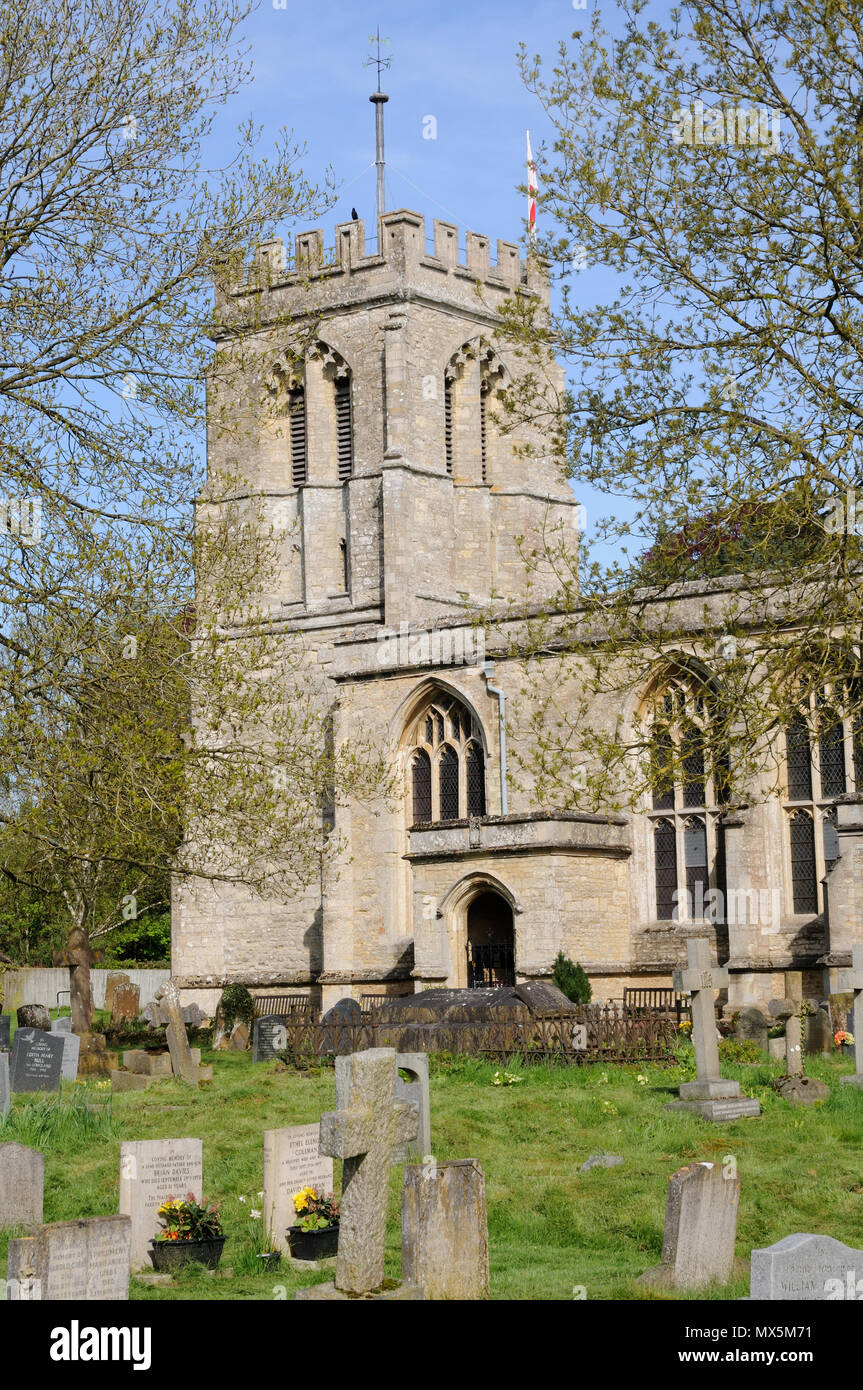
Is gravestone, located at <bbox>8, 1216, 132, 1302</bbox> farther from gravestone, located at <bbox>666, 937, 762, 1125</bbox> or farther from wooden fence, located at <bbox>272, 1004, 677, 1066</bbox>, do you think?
wooden fence, located at <bbox>272, 1004, 677, 1066</bbox>

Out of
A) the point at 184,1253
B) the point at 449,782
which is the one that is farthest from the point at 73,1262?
the point at 449,782

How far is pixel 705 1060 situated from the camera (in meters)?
16.0

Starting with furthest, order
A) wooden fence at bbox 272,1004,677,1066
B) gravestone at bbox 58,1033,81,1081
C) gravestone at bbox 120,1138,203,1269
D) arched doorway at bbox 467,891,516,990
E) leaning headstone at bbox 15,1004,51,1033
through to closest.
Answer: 1. arched doorway at bbox 467,891,516,990
2. leaning headstone at bbox 15,1004,51,1033
3. gravestone at bbox 58,1033,81,1081
4. wooden fence at bbox 272,1004,677,1066
5. gravestone at bbox 120,1138,203,1269

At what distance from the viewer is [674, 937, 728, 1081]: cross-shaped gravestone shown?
16.0 m

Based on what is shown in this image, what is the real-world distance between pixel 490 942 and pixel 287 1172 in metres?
17.1

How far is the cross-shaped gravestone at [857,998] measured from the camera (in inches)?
648

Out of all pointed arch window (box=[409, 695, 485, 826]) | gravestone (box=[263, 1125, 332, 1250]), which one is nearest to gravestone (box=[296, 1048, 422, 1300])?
gravestone (box=[263, 1125, 332, 1250])

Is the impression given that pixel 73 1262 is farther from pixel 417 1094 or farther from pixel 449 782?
pixel 449 782

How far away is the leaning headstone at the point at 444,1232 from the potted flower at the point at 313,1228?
1819mm

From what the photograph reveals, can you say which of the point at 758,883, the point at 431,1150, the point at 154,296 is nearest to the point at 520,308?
the point at 154,296

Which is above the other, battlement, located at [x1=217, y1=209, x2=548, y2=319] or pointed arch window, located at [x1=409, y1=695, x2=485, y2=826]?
battlement, located at [x1=217, y1=209, x2=548, y2=319]

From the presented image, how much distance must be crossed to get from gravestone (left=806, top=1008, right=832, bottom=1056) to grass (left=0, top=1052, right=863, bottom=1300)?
0.71 m

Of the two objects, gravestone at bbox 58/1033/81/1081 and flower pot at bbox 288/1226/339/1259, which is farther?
gravestone at bbox 58/1033/81/1081

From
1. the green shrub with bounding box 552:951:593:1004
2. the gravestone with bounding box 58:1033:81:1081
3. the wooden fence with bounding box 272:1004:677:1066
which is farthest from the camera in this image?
the green shrub with bounding box 552:951:593:1004
